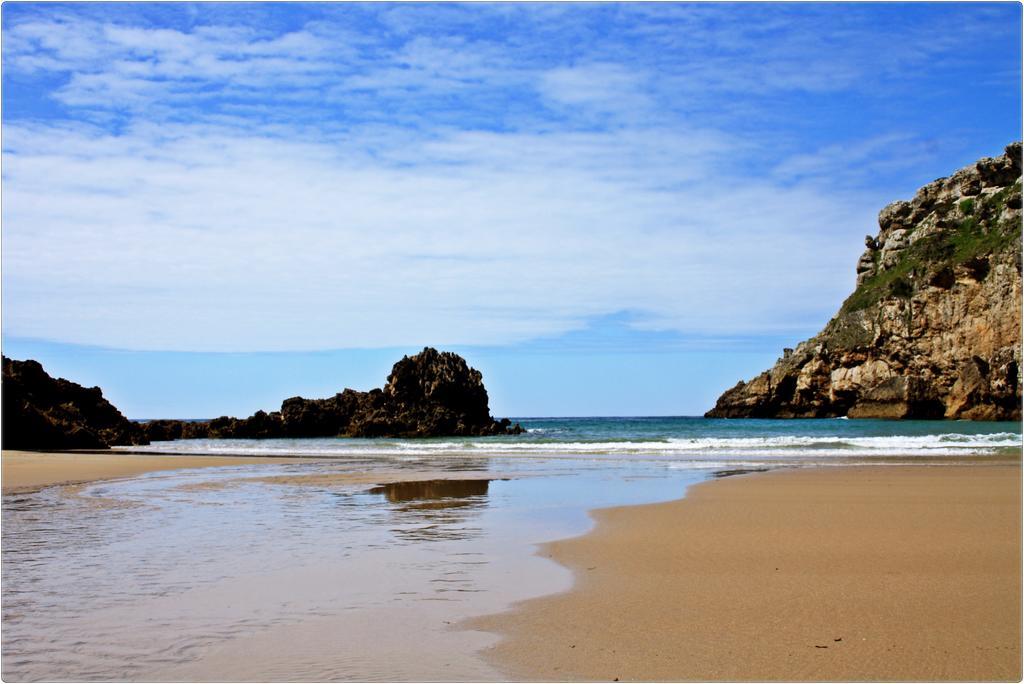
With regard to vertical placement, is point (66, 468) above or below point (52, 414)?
below

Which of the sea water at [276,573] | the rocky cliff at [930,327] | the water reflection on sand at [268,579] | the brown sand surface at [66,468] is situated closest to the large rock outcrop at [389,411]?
the brown sand surface at [66,468]

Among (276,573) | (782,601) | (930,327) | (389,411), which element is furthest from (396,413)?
(782,601)

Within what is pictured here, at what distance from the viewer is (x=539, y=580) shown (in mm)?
6781

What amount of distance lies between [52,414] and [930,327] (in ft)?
238

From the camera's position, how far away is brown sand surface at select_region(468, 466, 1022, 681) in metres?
4.50

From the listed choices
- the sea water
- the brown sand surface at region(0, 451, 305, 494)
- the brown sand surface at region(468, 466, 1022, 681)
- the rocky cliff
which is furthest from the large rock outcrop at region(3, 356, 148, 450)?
the rocky cliff

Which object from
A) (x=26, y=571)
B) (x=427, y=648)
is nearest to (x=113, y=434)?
(x=26, y=571)

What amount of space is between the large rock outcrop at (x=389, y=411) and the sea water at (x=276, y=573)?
44978 mm

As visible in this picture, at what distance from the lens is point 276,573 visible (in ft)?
23.1

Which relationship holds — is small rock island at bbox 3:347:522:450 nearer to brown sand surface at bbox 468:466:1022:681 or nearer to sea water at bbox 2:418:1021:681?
sea water at bbox 2:418:1021:681

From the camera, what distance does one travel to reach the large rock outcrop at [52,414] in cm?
3269

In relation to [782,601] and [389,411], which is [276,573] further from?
[389,411]

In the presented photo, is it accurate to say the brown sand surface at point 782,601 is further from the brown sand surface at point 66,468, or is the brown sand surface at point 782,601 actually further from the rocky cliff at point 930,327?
the rocky cliff at point 930,327

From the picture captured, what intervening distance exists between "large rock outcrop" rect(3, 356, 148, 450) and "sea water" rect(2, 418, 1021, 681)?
20.2m
